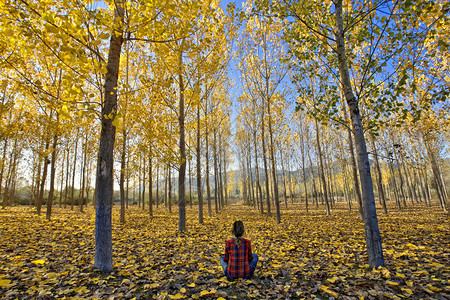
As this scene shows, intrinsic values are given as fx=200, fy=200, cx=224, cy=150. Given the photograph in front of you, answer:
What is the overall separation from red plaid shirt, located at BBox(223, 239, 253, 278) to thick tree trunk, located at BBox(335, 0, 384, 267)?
2.40m

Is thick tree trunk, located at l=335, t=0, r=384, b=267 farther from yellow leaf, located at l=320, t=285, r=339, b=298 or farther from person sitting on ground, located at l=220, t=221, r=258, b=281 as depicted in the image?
person sitting on ground, located at l=220, t=221, r=258, b=281

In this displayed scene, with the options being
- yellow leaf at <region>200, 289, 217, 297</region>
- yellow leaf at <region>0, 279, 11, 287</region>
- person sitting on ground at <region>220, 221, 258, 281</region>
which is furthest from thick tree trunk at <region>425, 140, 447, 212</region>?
yellow leaf at <region>0, 279, 11, 287</region>

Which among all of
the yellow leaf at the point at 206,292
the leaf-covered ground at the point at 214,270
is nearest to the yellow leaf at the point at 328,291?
the leaf-covered ground at the point at 214,270

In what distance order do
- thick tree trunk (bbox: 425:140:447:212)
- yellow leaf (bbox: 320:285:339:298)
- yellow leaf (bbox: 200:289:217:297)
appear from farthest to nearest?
thick tree trunk (bbox: 425:140:447:212) → yellow leaf (bbox: 200:289:217:297) → yellow leaf (bbox: 320:285:339:298)

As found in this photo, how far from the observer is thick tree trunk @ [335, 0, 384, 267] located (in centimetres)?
376

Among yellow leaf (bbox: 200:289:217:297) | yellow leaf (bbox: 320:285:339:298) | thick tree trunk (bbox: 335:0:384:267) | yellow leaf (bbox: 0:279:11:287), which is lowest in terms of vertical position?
yellow leaf (bbox: 320:285:339:298)

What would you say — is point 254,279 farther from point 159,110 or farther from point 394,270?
point 159,110

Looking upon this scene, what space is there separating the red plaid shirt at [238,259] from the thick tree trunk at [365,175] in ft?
7.88

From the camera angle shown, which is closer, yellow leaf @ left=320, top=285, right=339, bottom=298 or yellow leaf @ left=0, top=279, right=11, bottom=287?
yellow leaf @ left=320, top=285, right=339, bottom=298

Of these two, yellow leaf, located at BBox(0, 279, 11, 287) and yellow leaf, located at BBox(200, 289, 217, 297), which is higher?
yellow leaf, located at BBox(0, 279, 11, 287)

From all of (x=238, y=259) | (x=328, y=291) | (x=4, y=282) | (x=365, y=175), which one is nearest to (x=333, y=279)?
(x=328, y=291)

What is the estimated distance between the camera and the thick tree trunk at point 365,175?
376 centimetres

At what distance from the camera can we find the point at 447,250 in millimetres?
4637

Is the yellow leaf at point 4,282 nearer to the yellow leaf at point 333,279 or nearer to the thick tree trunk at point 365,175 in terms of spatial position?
the yellow leaf at point 333,279
